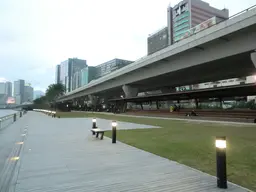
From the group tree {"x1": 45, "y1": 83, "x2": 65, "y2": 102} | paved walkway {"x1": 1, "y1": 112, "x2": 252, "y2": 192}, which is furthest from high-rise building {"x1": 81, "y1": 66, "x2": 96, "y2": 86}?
paved walkway {"x1": 1, "y1": 112, "x2": 252, "y2": 192}

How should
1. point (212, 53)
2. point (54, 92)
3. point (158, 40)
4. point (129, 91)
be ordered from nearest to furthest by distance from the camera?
1. point (212, 53)
2. point (129, 91)
3. point (54, 92)
4. point (158, 40)

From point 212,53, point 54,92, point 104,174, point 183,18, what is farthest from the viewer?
point 54,92

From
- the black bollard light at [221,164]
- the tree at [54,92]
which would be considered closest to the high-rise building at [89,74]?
the tree at [54,92]

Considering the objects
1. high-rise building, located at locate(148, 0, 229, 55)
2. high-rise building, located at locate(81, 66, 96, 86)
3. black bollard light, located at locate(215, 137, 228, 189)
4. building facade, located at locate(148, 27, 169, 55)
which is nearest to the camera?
black bollard light, located at locate(215, 137, 228, 189)

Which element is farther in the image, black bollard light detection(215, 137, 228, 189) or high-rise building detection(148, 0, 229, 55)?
high-rise building detection(148, 0, 229, 55)

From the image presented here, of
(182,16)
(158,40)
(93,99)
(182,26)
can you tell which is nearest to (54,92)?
(93,99)

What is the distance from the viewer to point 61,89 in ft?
435

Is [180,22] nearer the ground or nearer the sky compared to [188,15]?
nearer the ground

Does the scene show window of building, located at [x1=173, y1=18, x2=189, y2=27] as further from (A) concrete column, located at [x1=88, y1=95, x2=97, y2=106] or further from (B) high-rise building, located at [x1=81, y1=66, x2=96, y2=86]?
(A) concrete column, located at [x1=88, y1=95, x2=97, y2=106]

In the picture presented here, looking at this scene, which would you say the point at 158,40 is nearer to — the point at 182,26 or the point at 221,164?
the point at 182,26

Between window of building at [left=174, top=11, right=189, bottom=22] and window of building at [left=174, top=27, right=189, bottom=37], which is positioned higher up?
window of building at [left=174, top=11, right=189, bottom=22]

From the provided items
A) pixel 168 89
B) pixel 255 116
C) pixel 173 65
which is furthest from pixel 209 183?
pixel 168 89

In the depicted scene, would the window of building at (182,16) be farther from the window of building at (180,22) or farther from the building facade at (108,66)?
the building facade at (108,66)

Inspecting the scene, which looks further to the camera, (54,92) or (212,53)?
(54,92)
